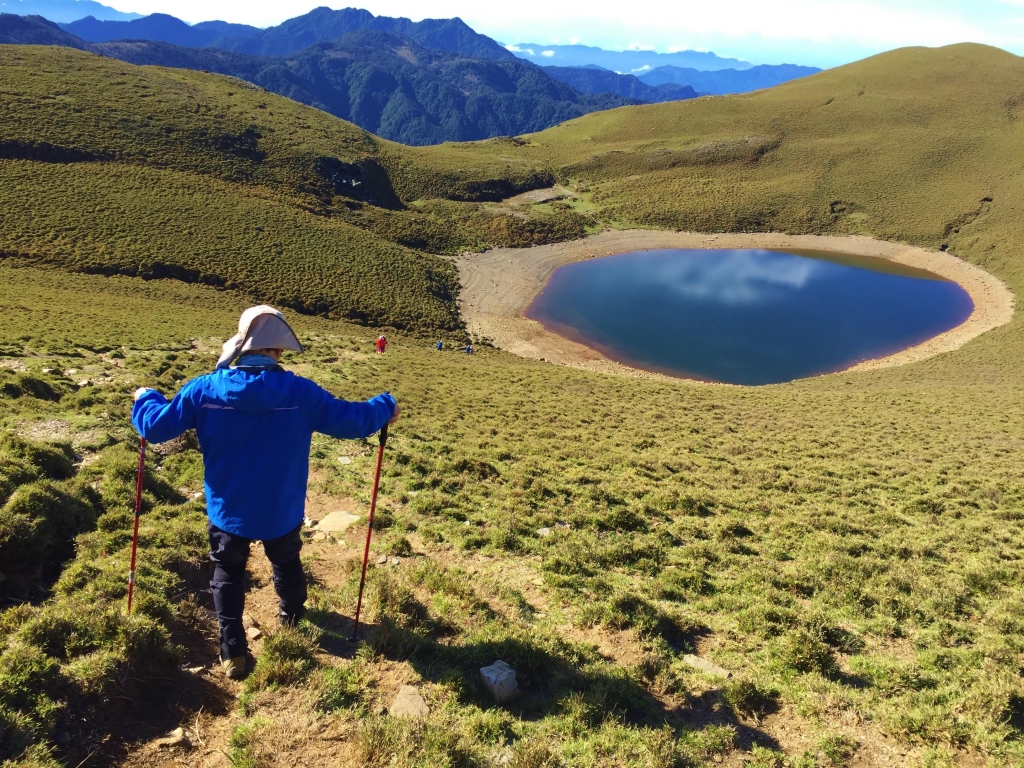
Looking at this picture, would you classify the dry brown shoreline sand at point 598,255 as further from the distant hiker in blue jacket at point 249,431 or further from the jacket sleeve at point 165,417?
the jacket sleeve at point 165,417

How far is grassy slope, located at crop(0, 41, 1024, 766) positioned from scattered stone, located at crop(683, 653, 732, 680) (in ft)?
0.45

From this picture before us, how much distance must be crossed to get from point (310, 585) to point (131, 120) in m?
76.0

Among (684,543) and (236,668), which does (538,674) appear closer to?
(236,668)

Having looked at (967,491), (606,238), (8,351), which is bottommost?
(8,351)

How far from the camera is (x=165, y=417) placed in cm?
394

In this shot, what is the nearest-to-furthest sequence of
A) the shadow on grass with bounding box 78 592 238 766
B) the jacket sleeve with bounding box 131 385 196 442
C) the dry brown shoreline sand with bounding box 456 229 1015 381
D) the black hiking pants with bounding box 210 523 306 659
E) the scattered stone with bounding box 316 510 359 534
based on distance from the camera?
the shadow on grass with bounding box 78 592 238 766
the jacket sleeve with bounding box 131 385 196 442
the black hiking pants with bounding box 210 523 306 659
the scattered stone with bounding box 316 510 359 534
the dry brown shoreline sand with bounding box 456 229 1015 381

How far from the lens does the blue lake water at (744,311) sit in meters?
44.9

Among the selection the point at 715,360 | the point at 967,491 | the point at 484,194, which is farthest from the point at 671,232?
the point at 967,491

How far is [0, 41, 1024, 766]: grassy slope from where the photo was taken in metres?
4.47

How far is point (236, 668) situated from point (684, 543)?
6523 mm

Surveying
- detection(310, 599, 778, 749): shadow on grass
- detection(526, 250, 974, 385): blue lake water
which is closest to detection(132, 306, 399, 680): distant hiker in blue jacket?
detection(310, 599, 778, 749): shadow on grass

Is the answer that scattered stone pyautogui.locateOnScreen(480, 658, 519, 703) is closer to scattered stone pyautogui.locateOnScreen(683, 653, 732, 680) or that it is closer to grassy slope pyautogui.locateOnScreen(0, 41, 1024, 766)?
grassy slope pyautogui.locateOnScreen(0, 41, 1024, 766)

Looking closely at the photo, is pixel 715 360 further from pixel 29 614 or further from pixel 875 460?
pixel 29 614

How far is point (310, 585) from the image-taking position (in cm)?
598
